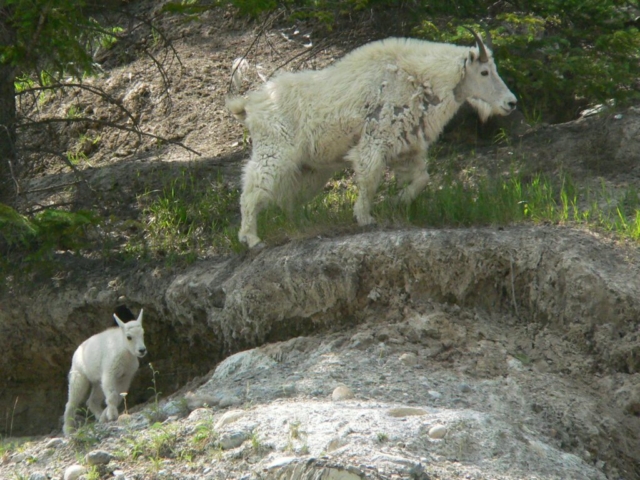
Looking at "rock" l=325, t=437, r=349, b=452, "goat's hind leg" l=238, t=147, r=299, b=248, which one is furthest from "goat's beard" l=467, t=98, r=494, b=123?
"rock" l=325, t=437, r=349, b=452

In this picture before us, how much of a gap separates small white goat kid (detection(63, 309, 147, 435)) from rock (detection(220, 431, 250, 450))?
7.37 feet

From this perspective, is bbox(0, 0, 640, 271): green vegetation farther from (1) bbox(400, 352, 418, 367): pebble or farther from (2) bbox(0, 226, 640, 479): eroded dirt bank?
(1) bbox(400, 352, 418, 367): pebble

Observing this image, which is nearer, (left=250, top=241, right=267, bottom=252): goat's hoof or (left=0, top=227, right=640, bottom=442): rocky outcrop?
(left=0, top=227, right=640, bottom=442): rocky outcrop

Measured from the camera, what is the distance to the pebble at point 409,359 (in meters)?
8.38

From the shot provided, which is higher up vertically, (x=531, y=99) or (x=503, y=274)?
(x=531, y=99)

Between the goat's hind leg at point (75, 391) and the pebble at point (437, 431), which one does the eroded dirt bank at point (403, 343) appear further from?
the goat's hind leg at point (75, 391)

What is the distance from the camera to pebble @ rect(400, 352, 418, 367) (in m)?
8.38

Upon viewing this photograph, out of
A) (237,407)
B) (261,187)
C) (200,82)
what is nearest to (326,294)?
(261,187)

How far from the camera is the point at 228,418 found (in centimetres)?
732

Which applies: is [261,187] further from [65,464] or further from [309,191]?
[65,464]

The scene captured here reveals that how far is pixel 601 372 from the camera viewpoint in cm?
855

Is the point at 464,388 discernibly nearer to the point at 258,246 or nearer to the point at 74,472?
the point at 74,472

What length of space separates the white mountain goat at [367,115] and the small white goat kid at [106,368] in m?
1.93

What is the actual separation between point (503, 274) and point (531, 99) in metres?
4.73
